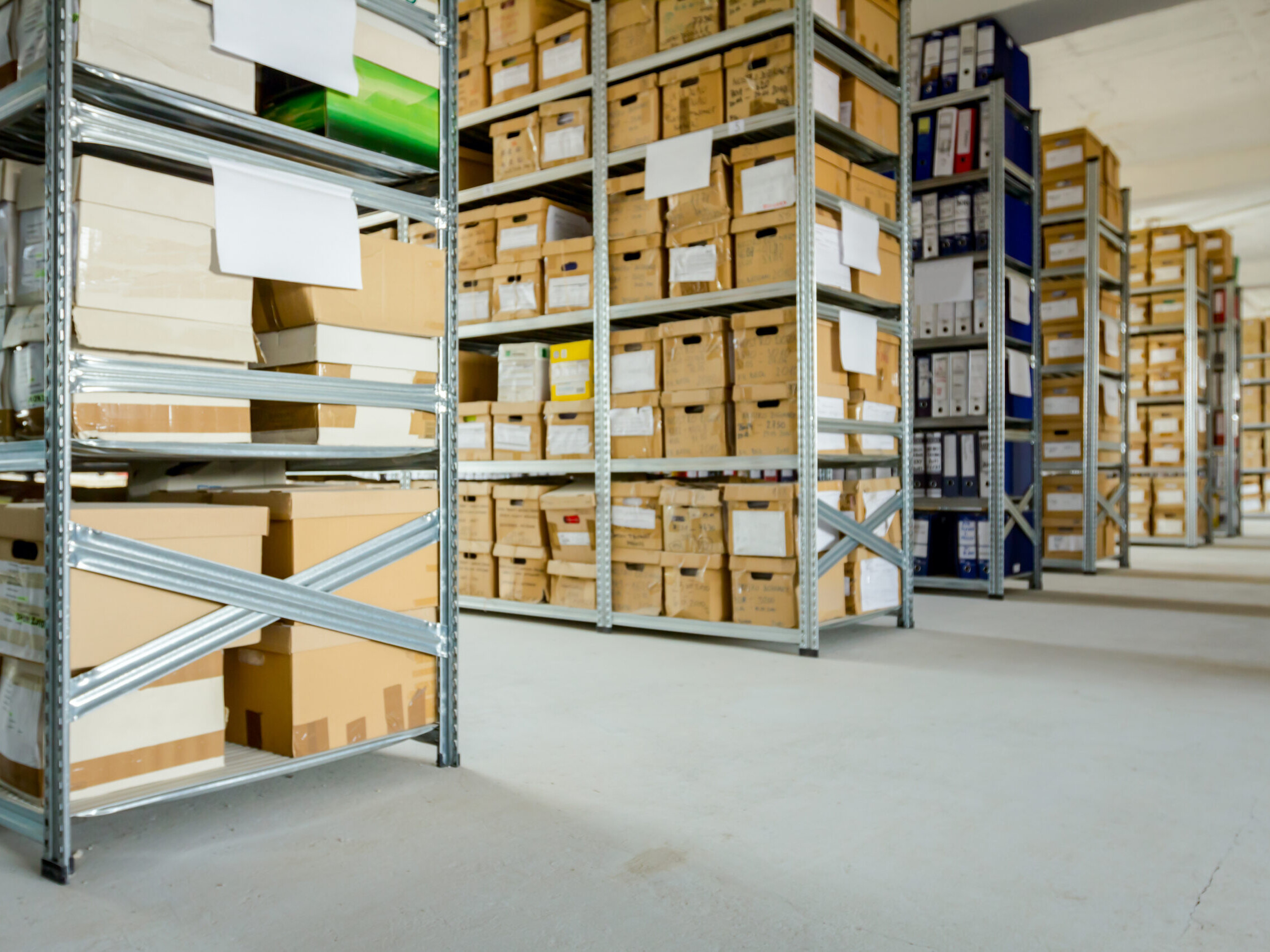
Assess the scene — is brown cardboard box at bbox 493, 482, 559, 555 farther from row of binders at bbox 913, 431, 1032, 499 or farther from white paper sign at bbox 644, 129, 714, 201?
row of binders at bbox 913, 431, 1032, 499

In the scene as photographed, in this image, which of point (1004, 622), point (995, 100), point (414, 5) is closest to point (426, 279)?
point (414, 5)

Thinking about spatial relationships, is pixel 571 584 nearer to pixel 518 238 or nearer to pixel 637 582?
pixel 637 582

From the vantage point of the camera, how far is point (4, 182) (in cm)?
208

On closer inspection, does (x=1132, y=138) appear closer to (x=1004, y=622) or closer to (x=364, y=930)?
(x=1004, y=622)

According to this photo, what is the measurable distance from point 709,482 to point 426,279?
Result: 2257 mm

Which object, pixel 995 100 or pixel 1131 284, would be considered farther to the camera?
pixel 1131 284

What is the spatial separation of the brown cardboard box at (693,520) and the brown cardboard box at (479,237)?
172 centimetres

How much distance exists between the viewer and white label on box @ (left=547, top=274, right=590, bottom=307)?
4844 millimetres

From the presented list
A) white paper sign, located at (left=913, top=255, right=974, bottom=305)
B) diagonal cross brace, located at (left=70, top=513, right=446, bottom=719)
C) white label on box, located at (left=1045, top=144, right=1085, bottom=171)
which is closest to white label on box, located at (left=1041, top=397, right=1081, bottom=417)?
white paper sign, located at (left=913, top=255, right=974, bottom=305)

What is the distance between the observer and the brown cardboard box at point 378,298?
2.39 meters

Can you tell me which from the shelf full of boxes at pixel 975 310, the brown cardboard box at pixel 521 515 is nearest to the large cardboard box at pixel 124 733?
the brown cardboard box at pixel 521 515

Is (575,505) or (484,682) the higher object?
(575,505)

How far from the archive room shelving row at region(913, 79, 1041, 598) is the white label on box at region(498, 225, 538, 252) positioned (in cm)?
275

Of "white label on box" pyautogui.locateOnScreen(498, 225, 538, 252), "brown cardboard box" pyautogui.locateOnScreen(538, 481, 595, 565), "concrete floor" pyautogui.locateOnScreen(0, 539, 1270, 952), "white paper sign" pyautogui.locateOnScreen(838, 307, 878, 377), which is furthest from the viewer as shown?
"white label on box" pyautogui.locateOnScreen(498, 225, 538, 252)
